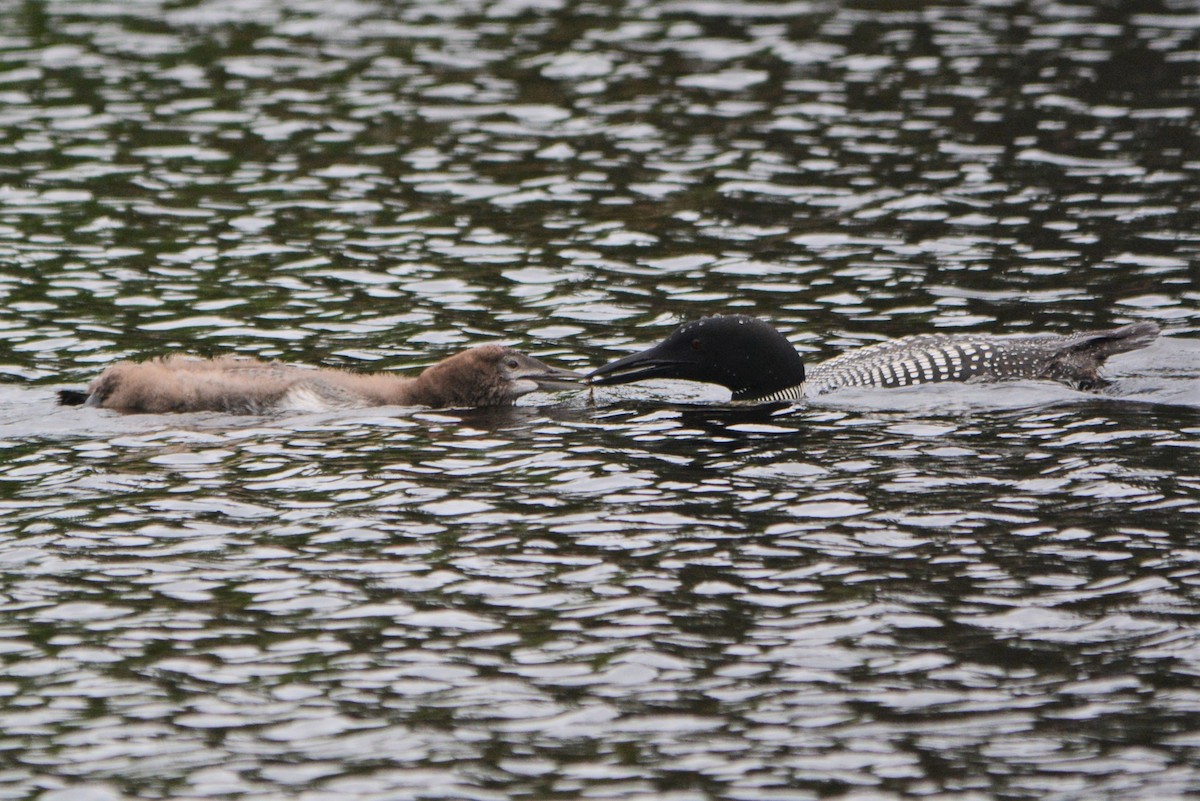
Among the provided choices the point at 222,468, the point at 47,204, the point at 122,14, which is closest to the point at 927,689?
the point at 222,468

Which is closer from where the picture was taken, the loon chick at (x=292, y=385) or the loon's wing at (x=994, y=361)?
the loon chick at (x=292, y=385)

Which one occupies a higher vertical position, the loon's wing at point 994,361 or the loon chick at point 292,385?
the loon chick at point 292,385

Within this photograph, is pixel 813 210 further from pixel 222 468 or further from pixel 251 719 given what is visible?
pixel 251 719

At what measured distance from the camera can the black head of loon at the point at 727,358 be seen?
39.9 feet

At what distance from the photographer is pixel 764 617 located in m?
8.13

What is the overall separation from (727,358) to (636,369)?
66 cm

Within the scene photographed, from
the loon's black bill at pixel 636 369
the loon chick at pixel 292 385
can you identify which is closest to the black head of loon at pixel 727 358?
the loon's black bill at pixel 636 369

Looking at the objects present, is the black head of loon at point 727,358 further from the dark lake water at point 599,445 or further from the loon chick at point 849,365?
the dark lake water at point 599,445

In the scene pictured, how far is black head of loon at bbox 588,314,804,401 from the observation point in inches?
479

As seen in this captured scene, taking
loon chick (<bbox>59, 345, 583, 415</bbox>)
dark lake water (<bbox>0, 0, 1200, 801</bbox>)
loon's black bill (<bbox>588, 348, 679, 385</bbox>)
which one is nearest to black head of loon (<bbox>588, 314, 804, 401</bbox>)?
loon's black bill (<bbox>588, 348, 679, 385</bbox>)

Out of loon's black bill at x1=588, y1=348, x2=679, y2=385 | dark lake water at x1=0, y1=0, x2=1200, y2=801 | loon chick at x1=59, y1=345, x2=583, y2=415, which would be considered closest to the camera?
dark lake water at x1=0, y1=0, x2=1200, y2=801

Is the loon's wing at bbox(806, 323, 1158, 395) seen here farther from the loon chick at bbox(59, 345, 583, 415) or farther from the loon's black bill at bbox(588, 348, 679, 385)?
the loon chick at bbox(59, 345, 583, 415)

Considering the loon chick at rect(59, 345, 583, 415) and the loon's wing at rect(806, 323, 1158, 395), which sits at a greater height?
the loon chick at rect(59, 345, 583, 415)

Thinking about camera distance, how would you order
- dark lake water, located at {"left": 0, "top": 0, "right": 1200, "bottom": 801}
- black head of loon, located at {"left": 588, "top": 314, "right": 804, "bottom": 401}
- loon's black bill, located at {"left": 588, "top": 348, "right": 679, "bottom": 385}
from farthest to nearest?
black head of loon, located at {"left": 588, "top": 314, "right": 804, "bottom": 401} < loon's black bill, located at {"left": 588, "top": 348, "right": 679, "bottom": 385} < dark lake water, located at {"left": 0, "top": 0, "right": 1200, "bottom": 801}
